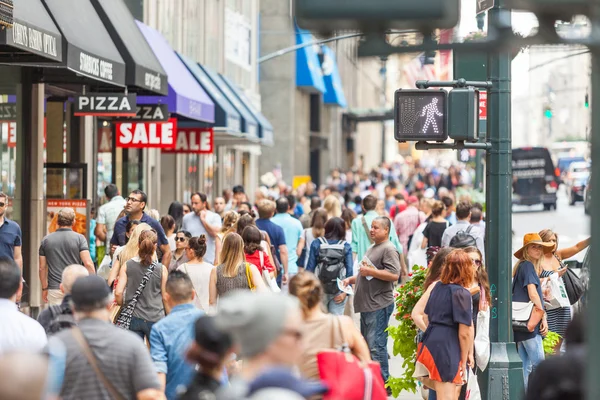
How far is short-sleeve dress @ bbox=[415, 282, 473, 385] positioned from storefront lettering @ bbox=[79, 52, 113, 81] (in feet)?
21.6

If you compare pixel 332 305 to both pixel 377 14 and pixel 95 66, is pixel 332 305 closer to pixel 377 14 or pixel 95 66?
pixel 95 66

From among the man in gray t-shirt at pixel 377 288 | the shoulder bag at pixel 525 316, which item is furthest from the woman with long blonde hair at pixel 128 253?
the shoulder bag at pixel 525 316

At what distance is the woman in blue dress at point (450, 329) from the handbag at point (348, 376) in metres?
3.20

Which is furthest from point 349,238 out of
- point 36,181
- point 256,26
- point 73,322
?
point 256,26

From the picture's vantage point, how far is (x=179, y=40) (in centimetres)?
2762

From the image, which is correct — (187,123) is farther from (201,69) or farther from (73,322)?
(73,322)

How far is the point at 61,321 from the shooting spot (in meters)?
7.52

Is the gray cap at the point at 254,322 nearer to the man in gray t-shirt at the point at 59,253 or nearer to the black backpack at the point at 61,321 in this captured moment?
the black backpack at the point at 61,321

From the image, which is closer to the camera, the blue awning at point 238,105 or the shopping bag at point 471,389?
the shopping bag at point 471,389

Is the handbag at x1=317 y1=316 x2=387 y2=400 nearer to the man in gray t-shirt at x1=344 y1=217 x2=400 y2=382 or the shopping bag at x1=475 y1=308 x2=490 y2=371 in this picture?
the shopping bag at x1=475 y1=308 x2=490 y2=371

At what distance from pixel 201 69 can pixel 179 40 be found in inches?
63.0

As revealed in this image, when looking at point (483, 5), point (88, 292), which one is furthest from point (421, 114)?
point (88, 292)

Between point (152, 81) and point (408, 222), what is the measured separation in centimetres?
509

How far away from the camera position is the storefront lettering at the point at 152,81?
726 inches
